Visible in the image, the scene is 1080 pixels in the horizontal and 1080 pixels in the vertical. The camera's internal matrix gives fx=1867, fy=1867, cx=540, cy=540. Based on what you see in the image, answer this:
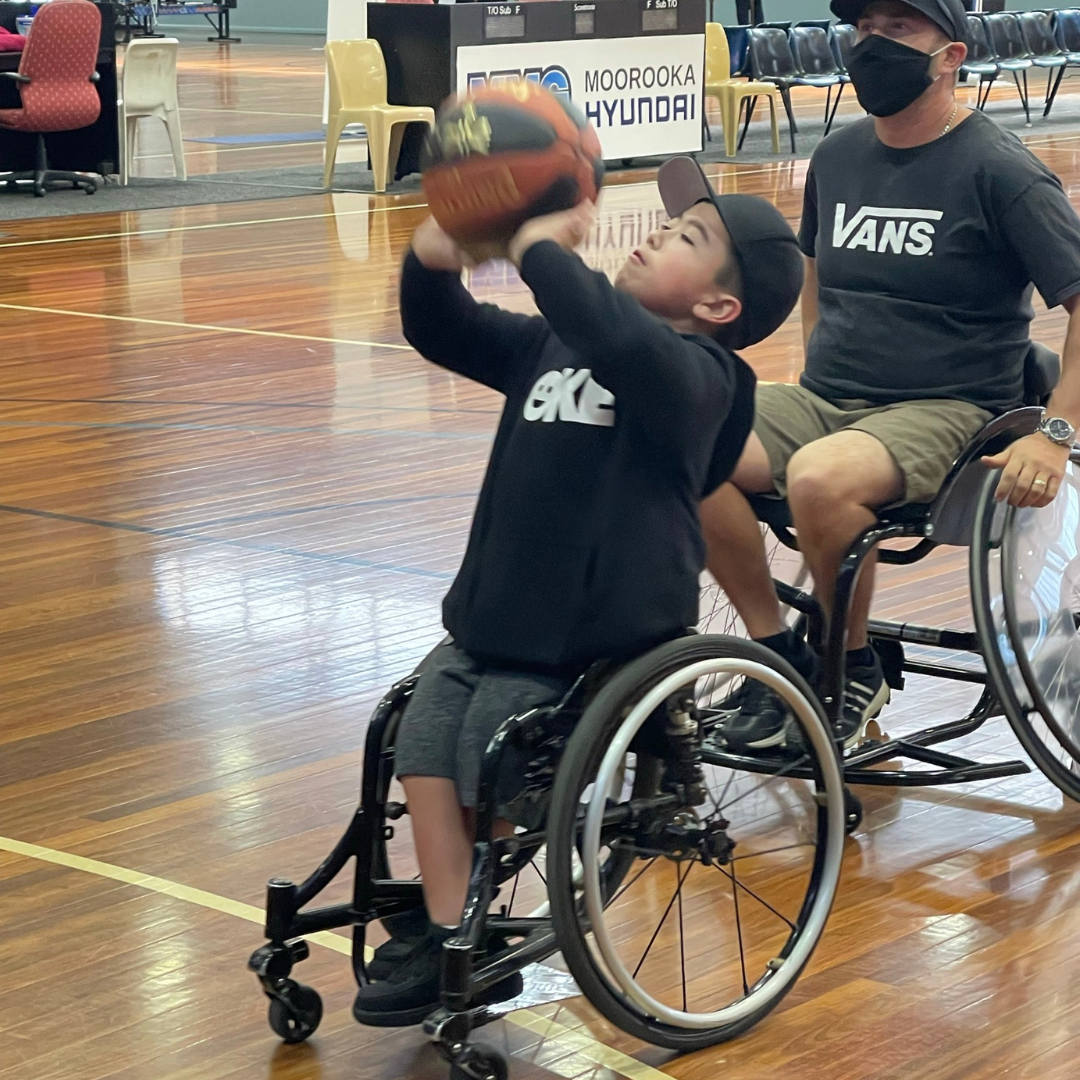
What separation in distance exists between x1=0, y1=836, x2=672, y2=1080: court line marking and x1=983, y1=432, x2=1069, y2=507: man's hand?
107 centimetres

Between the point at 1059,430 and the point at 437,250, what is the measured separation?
3.71ft

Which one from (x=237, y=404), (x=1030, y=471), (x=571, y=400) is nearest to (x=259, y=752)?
(x=571, y=400)

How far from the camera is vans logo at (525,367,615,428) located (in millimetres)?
2154

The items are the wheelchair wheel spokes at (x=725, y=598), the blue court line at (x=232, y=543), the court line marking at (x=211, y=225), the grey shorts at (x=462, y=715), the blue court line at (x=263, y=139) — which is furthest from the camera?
the blue court line at (x=263, y=139)

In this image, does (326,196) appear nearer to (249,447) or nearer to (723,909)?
(249,447)

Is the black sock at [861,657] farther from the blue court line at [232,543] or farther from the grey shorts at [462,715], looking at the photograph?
the blue court line at [232,543]

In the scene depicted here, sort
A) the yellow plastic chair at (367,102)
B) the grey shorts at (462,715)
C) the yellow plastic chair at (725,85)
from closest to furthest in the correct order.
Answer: the grey shorts at (462,715) < the yellow plastic chair at (367,102) < the yellow plastic chair at (725,85)

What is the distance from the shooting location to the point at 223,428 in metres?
5.77

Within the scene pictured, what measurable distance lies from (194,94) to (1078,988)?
61.0 feet

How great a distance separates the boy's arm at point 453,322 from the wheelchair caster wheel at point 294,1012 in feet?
→ 2.51

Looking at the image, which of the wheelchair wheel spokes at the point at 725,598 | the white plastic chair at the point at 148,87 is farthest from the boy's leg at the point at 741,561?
the white plastic chair at the point at 148,87

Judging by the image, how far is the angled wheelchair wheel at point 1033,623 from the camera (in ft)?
9.07

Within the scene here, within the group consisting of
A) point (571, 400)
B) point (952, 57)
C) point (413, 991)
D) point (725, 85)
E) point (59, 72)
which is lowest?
point (413, 991)

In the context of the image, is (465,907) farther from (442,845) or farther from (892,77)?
(892,77)
